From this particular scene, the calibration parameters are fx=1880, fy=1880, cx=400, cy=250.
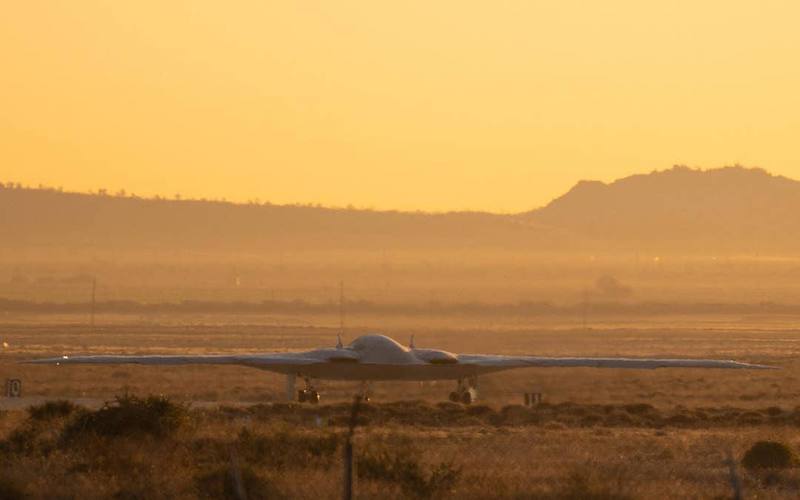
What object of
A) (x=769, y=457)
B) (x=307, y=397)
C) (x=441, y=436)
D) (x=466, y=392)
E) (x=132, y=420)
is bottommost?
(x=769, y=457)

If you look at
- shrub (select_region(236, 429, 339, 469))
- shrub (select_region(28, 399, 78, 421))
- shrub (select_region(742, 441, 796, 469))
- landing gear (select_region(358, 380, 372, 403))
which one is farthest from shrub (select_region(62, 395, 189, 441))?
landing gear (select_region(358, 380, 372, 403))

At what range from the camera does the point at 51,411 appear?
31.8m

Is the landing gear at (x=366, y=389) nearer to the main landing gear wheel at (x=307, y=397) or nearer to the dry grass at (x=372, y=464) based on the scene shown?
the main landing gear wheel at (x=307, y=397)

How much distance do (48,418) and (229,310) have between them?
13635cm

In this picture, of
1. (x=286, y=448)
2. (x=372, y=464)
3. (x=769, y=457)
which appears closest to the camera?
(x=372, y=464)

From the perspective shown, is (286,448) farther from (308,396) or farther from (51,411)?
(308,396)

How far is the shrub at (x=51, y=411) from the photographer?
31.3 m

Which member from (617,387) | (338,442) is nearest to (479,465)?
(338,442)

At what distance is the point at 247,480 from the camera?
21.7 meters

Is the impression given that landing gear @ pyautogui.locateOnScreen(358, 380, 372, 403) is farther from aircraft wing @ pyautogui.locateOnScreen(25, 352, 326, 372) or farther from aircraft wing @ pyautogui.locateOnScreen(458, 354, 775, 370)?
aircraft wing @ pyautogui.locateOnScreen(458, 354, 775, 370)

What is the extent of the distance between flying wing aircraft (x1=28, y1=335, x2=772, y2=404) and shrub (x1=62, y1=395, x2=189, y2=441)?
667 inches

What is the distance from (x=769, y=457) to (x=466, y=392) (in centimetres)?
1761

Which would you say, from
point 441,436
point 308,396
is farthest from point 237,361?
point 441,436

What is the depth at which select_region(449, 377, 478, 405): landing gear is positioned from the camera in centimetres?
4428
